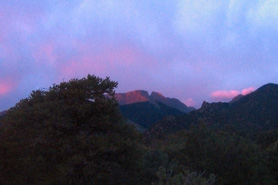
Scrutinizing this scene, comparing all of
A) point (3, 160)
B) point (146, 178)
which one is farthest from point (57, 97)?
point (146, 178)

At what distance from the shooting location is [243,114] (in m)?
57.5

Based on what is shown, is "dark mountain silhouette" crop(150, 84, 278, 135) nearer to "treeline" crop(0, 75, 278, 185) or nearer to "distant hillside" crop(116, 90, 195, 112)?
"distant hillside" crop(116, 90, 195, 112)

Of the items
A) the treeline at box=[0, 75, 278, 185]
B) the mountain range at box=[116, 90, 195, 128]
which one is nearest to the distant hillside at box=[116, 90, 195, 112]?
the mountain range at box=[116, 90, 195, 128]

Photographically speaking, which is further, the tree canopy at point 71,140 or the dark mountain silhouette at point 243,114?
the dark mountain silhouette at point 243,114

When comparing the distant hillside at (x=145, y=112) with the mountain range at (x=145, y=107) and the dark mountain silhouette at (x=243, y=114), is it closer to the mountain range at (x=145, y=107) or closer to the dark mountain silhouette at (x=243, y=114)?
the mountain range at (x=145, y=107)

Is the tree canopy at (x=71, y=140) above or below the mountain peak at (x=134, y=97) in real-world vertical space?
below

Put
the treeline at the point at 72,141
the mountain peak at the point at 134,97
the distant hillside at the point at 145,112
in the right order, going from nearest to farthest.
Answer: the treeline at the point at 72,141 → the distant hillside at the point at 145,112 → the mountain peak at the point at 134,97

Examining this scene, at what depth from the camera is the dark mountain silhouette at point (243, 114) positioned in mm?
54928

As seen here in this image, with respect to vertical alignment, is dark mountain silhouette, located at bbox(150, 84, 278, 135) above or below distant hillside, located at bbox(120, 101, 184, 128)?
below

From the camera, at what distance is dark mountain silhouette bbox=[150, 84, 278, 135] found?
54928 millimetres

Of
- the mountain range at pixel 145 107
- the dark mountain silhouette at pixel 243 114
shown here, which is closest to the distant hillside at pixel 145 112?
the mountain range at pixel 145 107

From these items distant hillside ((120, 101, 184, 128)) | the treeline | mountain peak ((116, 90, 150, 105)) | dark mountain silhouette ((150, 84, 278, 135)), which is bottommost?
the treeline

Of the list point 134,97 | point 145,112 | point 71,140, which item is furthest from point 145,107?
point 71,140

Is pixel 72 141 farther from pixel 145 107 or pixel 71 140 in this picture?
pixel 145 107
